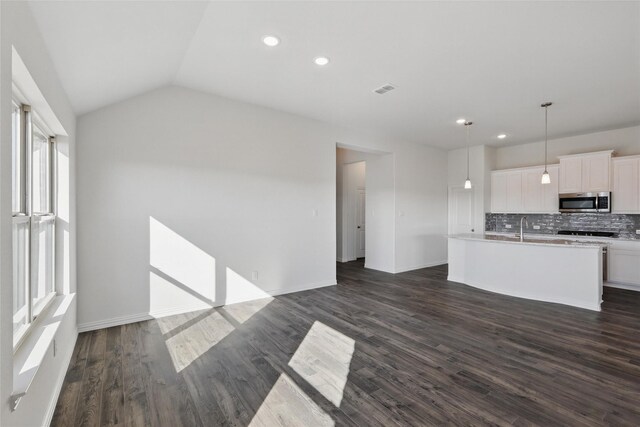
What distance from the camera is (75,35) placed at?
209 centimetres

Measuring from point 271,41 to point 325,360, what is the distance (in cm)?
307

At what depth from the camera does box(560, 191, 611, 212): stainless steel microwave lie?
5.66 metres

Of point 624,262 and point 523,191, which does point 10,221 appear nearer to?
point 624,262

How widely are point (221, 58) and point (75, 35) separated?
1.44 meters

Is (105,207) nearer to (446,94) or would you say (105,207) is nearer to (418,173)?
(446,94)

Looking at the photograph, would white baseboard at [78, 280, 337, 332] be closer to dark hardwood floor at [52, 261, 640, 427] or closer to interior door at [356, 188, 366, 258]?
dark hardwood floor at [52, 261, 640, 427]

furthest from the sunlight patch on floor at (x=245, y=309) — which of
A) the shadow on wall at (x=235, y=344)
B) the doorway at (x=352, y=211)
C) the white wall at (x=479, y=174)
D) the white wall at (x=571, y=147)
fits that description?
the white wall at (x=571, y=147)

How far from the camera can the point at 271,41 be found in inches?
116

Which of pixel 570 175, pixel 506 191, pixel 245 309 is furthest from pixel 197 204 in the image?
pixel 570 175

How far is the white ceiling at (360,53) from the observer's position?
7.86ft

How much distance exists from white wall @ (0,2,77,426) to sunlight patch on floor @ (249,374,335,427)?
128 cm

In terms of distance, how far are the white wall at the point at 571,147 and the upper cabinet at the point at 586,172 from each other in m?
0.46

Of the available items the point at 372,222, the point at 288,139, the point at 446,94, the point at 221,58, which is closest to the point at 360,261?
the point at 372,222

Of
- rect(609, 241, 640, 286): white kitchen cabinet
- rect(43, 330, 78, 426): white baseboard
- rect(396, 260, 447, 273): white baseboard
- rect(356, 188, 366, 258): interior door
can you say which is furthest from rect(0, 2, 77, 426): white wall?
rect(609, 241, 640, 286): white kitchen cabinet
